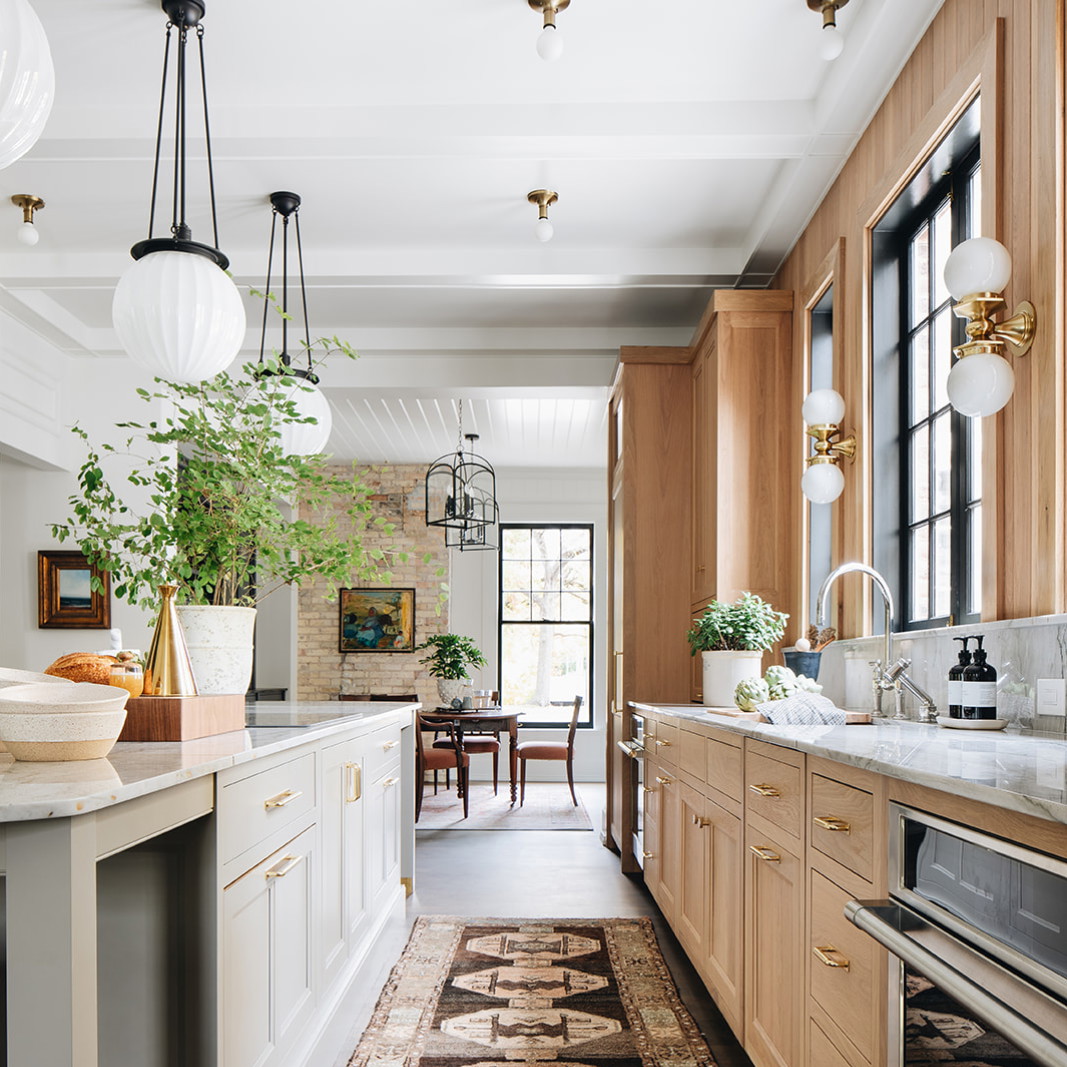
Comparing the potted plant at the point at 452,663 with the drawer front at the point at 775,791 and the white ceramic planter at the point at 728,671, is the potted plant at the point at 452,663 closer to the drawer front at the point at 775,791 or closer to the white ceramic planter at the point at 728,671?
the white ceramic planter at the point at 728,671

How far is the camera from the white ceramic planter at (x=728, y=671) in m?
3.75

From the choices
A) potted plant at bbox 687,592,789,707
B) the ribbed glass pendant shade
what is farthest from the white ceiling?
potted plant at bbox 687,592,789,707

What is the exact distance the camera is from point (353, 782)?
2986 mm

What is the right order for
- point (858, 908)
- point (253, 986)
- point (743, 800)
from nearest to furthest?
point (858, 908)
point (253, 986)
point (743, 800)

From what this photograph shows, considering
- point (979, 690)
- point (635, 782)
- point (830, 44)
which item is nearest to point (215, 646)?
point (979, 690)

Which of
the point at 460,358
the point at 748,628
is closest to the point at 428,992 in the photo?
the point at 748,628

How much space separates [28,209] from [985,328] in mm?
3697

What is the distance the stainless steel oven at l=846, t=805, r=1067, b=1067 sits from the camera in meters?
0.92

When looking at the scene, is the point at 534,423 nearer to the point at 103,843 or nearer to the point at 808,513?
the point at 808,513

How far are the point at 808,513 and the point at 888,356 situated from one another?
849 millimetres

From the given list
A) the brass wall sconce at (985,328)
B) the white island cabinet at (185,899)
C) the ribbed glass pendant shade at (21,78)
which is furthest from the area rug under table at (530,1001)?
the ribbed glass pendant shade at (21,78)

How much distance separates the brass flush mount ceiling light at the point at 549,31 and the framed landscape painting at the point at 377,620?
21.9ft

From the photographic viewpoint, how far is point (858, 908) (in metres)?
1.33

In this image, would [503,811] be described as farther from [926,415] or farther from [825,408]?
[926,415]
